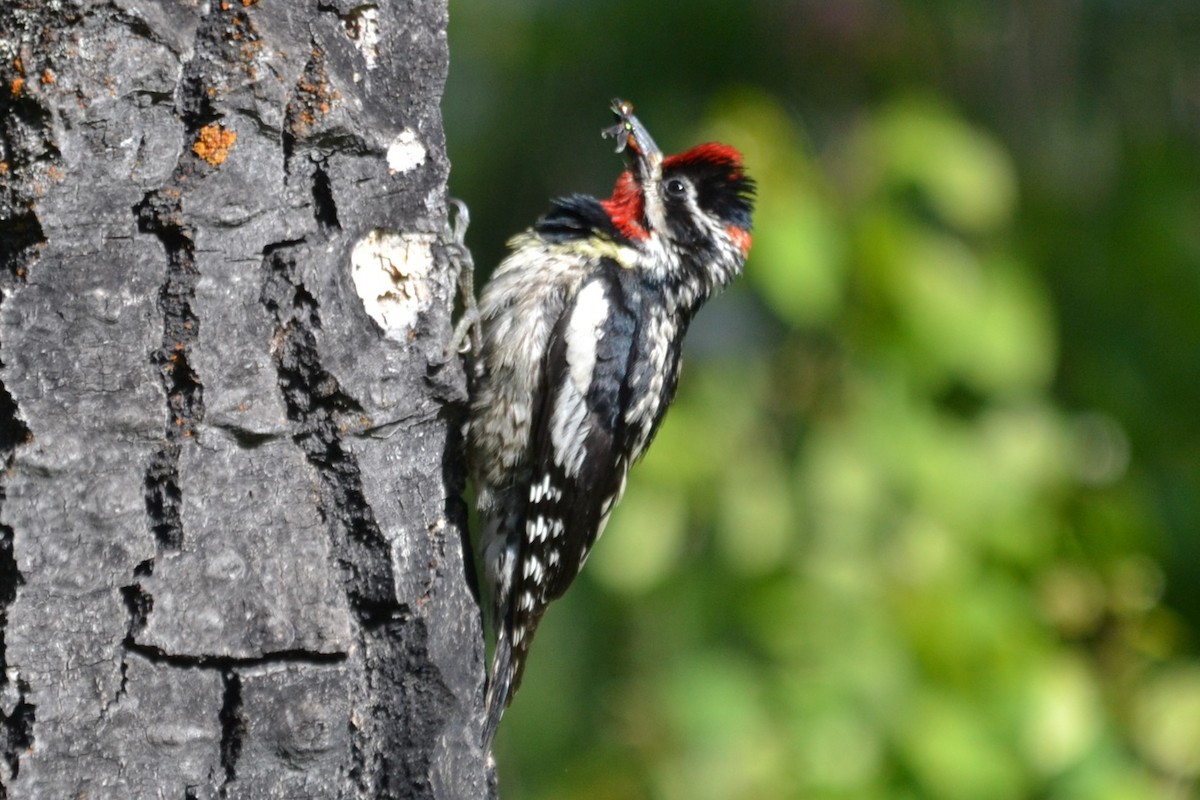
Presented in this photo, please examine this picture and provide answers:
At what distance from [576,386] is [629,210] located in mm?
484

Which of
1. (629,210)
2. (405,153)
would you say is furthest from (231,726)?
(629,210)

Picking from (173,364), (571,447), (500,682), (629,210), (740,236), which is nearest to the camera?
(173,364)

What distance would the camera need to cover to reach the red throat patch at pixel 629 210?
9.67 ft

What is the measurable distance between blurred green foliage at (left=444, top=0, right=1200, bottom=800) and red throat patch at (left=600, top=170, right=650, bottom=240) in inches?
13.0

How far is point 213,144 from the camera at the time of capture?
1.70 meters

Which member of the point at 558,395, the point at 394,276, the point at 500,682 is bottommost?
the point at 500,682

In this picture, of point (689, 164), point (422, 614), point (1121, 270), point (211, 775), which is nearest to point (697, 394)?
point (689, 164)

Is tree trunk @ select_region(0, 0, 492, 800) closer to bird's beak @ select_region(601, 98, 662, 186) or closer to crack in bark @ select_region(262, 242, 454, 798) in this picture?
crack in bark @ select_region(262, 242, 454, 798)

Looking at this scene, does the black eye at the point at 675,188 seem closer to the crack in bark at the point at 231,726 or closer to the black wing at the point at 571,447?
the black wing at the point at 571,447

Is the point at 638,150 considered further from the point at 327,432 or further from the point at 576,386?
the point at 327,432

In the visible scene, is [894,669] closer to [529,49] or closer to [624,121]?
[624,121]

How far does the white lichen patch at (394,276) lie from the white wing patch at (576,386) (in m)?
0.73

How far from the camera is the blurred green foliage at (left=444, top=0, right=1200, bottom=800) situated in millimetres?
3092

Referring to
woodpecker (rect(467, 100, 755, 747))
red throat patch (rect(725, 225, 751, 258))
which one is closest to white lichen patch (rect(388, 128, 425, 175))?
woodpecker (rect(467, 100, 755, 747))
